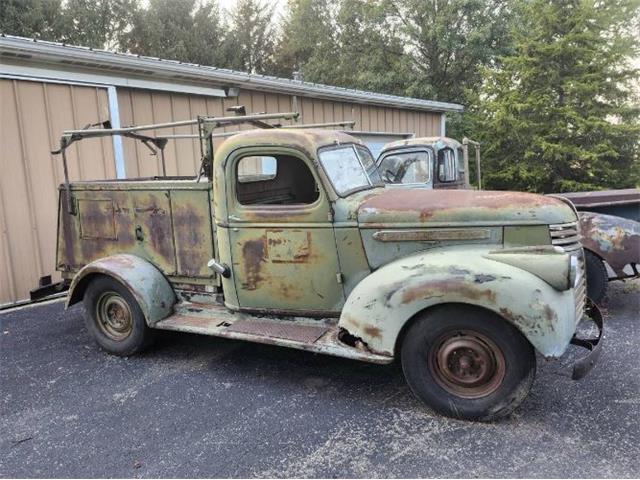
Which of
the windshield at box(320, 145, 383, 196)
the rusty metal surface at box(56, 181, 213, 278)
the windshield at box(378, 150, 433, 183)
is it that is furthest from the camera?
the windshield at box(378, 150, 433, 183)

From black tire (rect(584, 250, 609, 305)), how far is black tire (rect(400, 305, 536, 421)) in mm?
2576

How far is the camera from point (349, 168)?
4168mm

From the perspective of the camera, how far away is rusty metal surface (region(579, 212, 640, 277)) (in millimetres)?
5070

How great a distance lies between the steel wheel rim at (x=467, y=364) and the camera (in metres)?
3.24

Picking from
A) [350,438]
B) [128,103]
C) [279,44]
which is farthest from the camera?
[279,44]

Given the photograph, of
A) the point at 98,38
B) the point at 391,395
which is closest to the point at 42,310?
the point at 391,395

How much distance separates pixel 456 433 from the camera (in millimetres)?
3166

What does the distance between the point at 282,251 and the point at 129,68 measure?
4.30 metres

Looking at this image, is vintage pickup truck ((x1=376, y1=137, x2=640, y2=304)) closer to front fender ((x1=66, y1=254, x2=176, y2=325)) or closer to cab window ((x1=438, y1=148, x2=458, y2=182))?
cab window ((x1=438, y1=148, x2=458, y2=182))

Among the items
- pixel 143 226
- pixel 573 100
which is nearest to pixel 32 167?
pixel 143 226

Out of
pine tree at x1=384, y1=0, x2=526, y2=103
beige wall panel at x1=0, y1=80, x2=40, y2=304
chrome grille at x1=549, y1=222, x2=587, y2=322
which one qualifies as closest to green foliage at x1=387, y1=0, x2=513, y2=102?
pine tree at x1=384, y1=0, x2=526, y2=103

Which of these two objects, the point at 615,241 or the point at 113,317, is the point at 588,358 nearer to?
the point at 615,241

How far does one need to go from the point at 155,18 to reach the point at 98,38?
257 cm

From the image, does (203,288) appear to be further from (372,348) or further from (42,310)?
(42,310)
